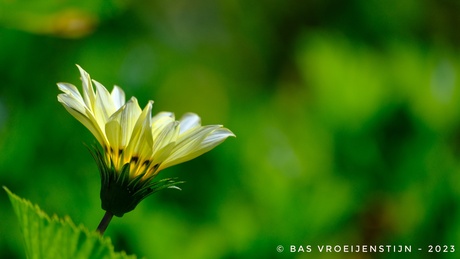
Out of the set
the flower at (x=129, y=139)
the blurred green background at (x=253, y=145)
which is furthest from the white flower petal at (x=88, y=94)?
the blurred green background at (x=253, y=145)

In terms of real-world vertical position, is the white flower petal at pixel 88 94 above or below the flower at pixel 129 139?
above

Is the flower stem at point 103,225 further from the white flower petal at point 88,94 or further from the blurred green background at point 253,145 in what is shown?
the blurred green background at point 253,145

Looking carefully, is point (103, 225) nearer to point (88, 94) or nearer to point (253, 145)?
point (88, 94)

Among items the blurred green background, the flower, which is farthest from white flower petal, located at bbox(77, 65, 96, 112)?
the blurred green background

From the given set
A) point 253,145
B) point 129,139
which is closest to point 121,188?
point 129,139

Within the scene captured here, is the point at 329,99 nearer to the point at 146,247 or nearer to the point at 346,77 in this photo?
the point at 346,77

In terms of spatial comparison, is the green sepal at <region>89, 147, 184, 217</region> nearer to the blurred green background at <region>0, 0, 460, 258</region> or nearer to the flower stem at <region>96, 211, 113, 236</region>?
the flower stem at <region>96, 211, 113, 236</region>

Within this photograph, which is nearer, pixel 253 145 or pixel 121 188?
pixel 121 188
